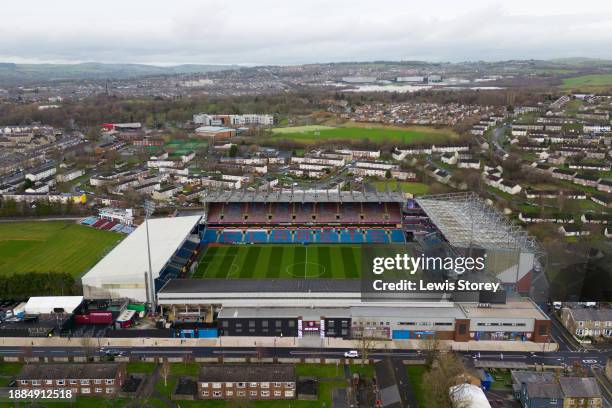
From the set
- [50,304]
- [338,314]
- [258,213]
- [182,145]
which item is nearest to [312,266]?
[338,314]

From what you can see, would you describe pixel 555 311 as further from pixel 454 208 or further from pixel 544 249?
pixel 454 208

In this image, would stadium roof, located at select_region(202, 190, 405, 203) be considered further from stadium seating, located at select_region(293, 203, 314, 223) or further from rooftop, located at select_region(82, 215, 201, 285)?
rooftop, located at select_region(82, 215, 201, 285)

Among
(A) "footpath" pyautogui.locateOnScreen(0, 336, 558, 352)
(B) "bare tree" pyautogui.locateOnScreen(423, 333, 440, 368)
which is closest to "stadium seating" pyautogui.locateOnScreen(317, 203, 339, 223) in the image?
(A) "footpath" pyautogui.locateOnScreen(0, 336, 558, 352)

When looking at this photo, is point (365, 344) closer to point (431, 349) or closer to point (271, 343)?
point (431, 349)

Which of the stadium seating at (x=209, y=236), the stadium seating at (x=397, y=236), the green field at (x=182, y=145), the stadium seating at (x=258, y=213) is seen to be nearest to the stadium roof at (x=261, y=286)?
the stadium seating at (x=209, y=236)

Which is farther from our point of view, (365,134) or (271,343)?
(365,134)
